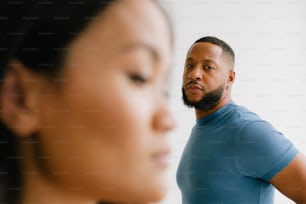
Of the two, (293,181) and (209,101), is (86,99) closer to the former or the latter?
(209,101)

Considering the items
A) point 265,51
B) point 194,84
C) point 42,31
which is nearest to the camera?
point 42,31

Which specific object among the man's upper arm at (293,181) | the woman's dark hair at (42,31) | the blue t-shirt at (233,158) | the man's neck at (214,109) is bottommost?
the man's upper arm at (293,181)

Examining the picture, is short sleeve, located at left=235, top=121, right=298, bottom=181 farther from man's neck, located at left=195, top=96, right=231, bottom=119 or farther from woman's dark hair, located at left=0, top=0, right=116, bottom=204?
woman's dark hair, located at left=0, top=0, right=116, bottom=204

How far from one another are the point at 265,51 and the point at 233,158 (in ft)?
0.62

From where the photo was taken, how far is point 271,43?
57 cm

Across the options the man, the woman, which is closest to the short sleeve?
the man

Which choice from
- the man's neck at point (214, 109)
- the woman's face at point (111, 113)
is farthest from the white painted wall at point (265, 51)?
the woman's face at point (111, 113)

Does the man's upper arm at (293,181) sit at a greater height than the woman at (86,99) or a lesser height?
lesser

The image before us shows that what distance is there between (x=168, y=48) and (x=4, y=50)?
0.36 feet

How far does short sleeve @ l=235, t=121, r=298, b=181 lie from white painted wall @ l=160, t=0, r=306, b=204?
0.03m

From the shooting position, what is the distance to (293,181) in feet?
1.73

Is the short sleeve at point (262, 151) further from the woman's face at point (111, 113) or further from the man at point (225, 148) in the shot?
the woman's face at point (111, 113)

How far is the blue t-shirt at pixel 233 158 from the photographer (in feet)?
1.51

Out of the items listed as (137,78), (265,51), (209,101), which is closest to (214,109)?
(209,101)
